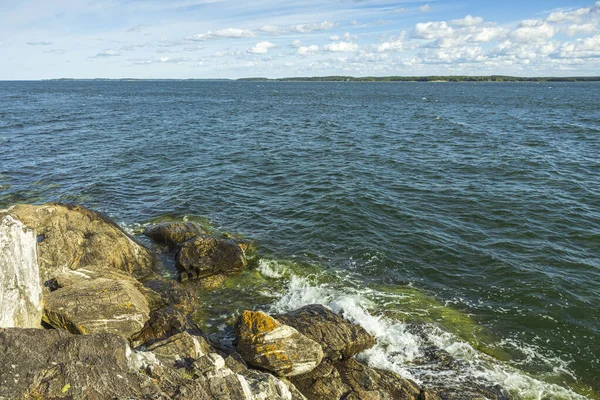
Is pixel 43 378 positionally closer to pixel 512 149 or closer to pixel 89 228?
pixel 89 228

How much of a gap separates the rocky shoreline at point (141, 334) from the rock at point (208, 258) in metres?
0.05

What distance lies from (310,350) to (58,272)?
410 inches

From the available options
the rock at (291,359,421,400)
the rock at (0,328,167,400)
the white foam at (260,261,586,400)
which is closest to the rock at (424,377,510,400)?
the white foam at (260,261,586,400)

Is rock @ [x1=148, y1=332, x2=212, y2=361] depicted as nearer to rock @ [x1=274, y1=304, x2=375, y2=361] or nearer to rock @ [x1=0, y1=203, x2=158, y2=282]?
rock @ [x1=274, y1=304, x2=375, y2=361]

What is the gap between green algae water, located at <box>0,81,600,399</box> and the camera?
15.0 metres

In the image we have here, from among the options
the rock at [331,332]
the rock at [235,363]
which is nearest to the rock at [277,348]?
the rock at [235,363]

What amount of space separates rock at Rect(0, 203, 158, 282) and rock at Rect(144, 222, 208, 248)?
1.70 metres

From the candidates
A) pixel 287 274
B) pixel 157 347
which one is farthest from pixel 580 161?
pixel 157 347

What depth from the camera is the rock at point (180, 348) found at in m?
10.8

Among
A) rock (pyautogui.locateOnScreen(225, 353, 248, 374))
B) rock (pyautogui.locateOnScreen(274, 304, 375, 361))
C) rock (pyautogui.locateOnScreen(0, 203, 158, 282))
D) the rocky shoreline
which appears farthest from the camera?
rock (pyautogui.locateOnScreen(0, 203, 158, 282))

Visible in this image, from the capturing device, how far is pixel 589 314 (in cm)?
1648

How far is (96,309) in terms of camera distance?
41.3 ft

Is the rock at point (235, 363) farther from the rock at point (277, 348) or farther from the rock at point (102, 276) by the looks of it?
the rock at point (102, 276)

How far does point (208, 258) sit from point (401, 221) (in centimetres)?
1302
